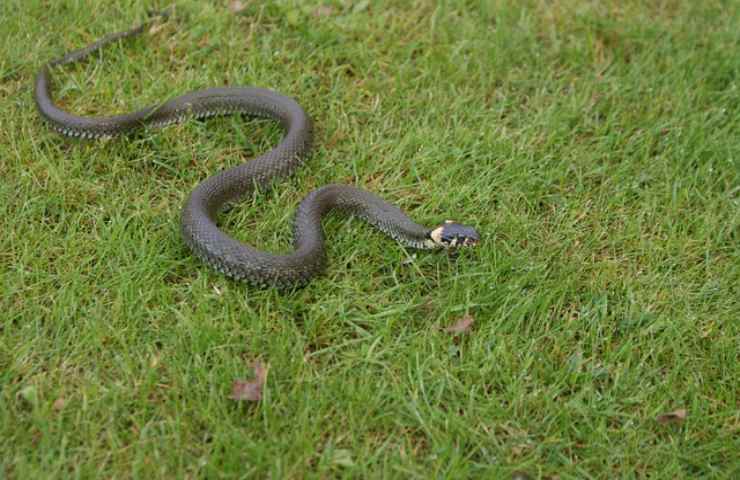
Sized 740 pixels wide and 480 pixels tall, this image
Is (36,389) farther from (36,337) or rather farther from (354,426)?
(354,426)

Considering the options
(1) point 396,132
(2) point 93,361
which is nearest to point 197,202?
(2) point 93,361

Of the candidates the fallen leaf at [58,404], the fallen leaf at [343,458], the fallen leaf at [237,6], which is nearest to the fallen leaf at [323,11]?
the fallen leaf at [237,6]

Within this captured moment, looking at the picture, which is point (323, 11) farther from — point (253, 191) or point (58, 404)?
point (58, 404)

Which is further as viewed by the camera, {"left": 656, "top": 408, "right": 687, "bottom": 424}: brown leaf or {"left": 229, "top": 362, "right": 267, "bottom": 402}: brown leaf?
{"left": 656, "top": 408, "right": 687, "bottom": 424}: brown leaf

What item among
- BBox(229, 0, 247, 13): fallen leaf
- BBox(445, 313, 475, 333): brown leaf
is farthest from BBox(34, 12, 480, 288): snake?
BBox(229, 0, 247, 13): fallen leaf

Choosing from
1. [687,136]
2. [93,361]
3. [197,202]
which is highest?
[687,136]

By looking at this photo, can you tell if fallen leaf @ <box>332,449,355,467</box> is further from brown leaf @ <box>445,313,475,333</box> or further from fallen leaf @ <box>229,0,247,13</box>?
fallen leaf @ <box>229,0,247,13</box>

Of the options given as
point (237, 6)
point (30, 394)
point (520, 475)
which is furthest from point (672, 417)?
point (237, 6)
